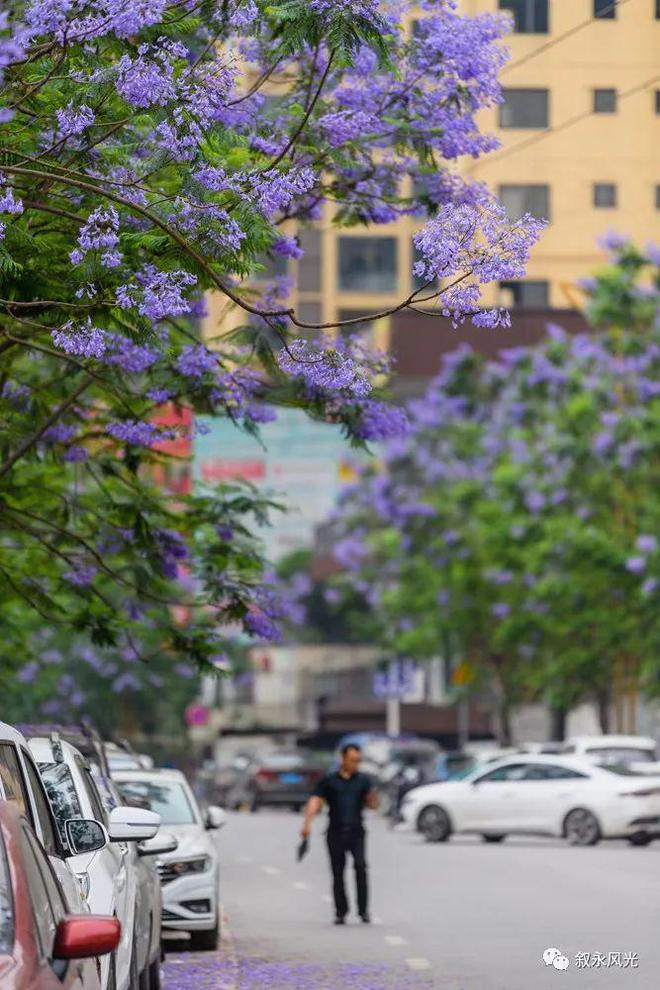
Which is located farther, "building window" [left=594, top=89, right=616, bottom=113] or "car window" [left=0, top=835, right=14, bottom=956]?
"building window" [left=594, top=89, right=616, bottom=113]

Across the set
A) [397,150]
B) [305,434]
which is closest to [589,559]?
[397,150]

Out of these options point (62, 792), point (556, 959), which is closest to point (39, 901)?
point (62, 792)

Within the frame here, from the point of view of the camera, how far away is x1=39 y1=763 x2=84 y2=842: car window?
11961mm

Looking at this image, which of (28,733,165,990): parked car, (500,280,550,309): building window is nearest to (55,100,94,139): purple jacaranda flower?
(28,733,165,990): parked car

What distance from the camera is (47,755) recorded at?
12906mm

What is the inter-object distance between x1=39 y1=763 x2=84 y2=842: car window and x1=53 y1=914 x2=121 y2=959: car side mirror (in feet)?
16.7

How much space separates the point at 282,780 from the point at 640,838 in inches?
879

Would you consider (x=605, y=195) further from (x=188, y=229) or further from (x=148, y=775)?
(x=188, y=229)

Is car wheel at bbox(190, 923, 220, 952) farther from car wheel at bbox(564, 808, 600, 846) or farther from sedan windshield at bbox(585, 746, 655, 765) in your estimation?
sedan windshield at bbox(585, 746, 655, 765)

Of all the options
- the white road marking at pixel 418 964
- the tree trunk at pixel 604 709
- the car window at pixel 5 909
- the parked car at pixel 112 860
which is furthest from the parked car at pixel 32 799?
the tree trunk at pixel 604 709

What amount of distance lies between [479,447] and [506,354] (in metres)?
4.58

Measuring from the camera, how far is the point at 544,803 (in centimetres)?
3647

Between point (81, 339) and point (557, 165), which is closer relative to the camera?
point (81, 339)

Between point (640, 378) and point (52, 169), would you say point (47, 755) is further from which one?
point (640, 378)
